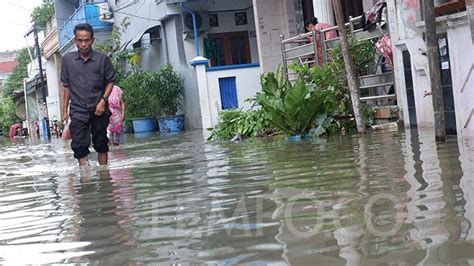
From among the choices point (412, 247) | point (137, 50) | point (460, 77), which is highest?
point (137, 50)

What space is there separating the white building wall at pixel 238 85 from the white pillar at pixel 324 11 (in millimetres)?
4432

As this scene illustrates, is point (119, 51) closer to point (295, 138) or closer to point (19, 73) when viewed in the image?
point (295, 138)

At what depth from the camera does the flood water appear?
10.1 feet

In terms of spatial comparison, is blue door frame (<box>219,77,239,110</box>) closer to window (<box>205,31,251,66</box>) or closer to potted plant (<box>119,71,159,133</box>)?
window (<box>205,31,251,66</box>)

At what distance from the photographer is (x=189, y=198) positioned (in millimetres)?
4938

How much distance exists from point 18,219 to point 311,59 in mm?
10094

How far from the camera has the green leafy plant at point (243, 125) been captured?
39.8ft

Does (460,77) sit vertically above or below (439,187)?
above

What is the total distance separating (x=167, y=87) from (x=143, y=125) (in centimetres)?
180

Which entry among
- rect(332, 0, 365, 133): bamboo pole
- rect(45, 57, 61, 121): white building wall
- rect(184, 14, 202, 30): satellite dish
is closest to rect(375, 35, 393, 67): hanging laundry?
rect(332, 0, 365, 133): bamboo pole

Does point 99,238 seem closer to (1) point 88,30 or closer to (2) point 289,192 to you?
(2) point 289,192

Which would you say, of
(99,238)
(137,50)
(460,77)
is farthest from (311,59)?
(137,50)

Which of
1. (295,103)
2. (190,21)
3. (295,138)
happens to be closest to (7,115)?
(190,21)

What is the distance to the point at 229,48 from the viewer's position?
79.5 ft
